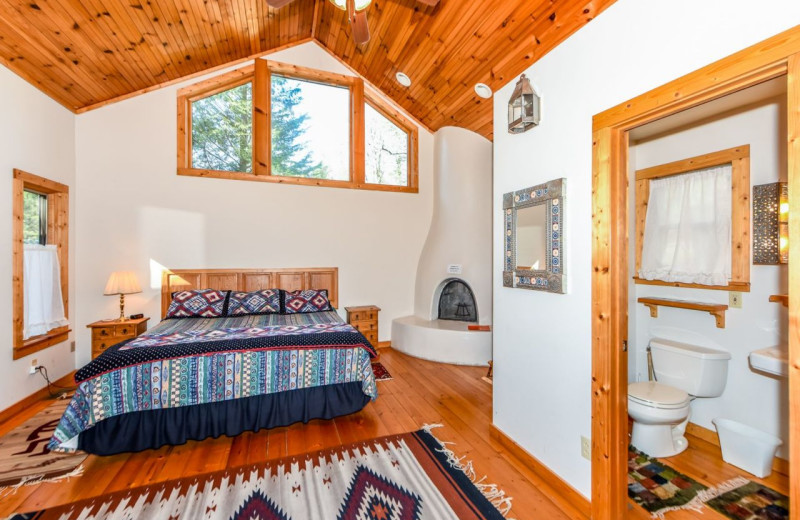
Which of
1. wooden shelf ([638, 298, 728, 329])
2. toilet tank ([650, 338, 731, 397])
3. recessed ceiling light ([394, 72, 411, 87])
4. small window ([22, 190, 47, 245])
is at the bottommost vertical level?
toilet tank ([650, 338, 731, 397])

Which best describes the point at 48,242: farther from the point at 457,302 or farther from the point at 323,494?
the point at 457,302

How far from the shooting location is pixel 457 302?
477cm

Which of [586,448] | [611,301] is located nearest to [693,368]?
[586,448]

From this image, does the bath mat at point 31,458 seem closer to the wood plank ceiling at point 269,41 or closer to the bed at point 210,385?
the bed at point 210,385

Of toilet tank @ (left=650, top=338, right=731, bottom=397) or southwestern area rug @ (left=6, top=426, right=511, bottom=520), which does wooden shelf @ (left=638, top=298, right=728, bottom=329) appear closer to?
toilet tank @ (left=650, top=338, right=731, bottom=397)

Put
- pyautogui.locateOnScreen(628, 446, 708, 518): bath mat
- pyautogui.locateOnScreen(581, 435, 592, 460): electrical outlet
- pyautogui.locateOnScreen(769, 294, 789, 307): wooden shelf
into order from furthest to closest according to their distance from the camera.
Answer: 1. pyautogui.locateOnScreen(769, 294, 789, 307): wooden shelf
2. pyautogui.locateOnScreen(628, 446, 708, 518): bath mat
3. pyautogui.locateOnScreen(581, 435, 592, 460): electrical outlet

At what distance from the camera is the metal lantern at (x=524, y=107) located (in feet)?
6.84

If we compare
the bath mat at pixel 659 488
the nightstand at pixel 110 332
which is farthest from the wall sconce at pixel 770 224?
the nightstand at pixel 110 332

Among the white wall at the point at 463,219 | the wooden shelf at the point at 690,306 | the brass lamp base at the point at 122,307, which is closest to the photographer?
the wooden shelf at the point at 690,306

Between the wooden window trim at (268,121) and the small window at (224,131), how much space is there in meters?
0.07

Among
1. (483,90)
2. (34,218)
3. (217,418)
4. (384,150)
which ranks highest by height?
(483,90)

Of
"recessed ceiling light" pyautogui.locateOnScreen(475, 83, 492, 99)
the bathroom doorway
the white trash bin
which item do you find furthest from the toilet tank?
"recessed ceiling light" pyautogui.locateOnScreen(475, 83, 492, 99)

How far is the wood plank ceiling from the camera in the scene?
2.61 metres

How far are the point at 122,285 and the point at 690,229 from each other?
5.44 meters
